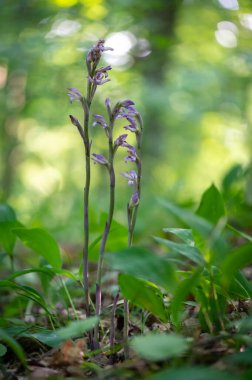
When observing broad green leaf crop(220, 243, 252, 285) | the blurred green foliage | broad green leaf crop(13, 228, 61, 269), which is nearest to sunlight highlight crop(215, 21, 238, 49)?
the blurred green foliage

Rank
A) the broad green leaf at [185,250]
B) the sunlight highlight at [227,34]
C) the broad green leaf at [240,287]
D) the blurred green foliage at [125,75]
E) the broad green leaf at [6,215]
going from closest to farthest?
1. the broad green leaf at [185,250]
2. the broad green leaf at [240,287]
3. the broad green leaf at [6,215]
4. the blurred green foliage at [125,75]
5. the sunlight highlight at [227,34]

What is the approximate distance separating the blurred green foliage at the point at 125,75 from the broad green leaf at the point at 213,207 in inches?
37.2

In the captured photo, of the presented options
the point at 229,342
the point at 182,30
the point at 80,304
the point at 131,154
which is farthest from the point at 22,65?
the point at 182,30

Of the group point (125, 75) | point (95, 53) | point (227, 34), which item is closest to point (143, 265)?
point (95, 53)

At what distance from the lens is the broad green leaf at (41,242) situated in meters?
1.49

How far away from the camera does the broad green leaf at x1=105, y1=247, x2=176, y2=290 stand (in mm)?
1014

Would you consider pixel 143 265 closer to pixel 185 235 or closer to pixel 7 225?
pixel 185 235

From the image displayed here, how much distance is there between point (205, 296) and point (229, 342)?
0.15m

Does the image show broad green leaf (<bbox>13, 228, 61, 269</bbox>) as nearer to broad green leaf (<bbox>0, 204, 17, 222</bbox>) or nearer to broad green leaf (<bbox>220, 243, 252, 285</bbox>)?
broad green leaf (<bbox>0, 204, 17, 222</bbox>)

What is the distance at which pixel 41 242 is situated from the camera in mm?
1556

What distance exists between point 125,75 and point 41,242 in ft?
14.7

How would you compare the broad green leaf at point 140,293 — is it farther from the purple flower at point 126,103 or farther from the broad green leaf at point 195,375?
the purple flower at point 126,103

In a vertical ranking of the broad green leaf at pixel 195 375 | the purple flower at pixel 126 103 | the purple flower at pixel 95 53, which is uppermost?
the purple flower at pixel 95 53

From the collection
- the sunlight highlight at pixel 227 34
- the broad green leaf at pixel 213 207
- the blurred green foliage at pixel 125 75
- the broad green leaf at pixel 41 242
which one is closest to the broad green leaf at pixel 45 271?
the broad green leaf at pixel 41 242
